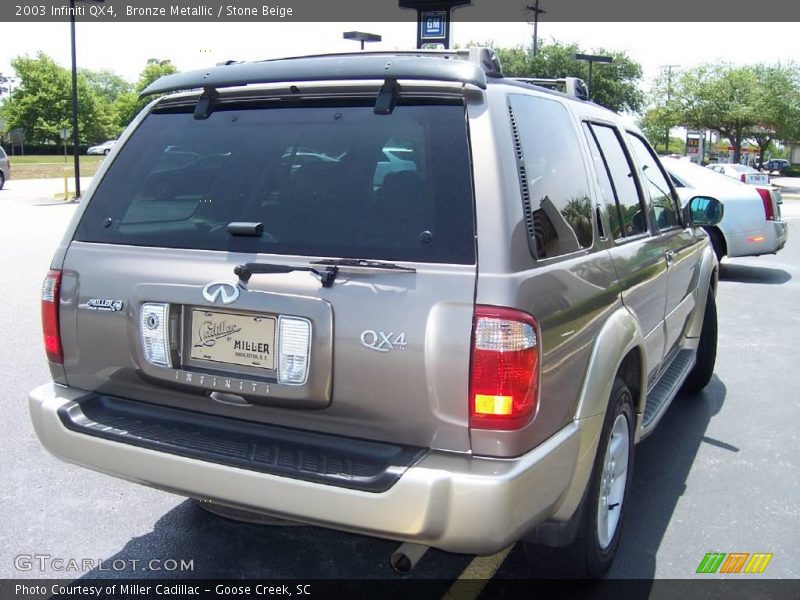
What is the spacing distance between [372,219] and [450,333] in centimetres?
51

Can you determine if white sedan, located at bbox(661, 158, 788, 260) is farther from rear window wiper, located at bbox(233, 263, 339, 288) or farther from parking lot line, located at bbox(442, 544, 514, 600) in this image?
rear window wiper, located at bbox(233, 263, 339, 288)

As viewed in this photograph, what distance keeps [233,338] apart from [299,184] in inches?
23.7

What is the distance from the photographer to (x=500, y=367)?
7.66ft

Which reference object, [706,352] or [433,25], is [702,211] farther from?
[433,25]

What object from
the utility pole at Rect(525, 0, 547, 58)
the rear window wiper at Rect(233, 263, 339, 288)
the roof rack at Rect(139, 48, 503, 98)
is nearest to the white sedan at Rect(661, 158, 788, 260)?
the roof rack at Rect(139, 48, 503, 98)

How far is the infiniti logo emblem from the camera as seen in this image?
2.60 meters

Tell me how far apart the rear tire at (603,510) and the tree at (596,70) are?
37084mm

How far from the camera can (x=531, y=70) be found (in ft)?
120

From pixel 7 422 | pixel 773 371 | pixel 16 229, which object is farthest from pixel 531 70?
pixel 7 422

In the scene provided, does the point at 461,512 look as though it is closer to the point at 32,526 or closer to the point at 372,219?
the point at 372,219

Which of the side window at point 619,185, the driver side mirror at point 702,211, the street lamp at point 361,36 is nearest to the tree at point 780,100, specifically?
the street lamp at point 361,36

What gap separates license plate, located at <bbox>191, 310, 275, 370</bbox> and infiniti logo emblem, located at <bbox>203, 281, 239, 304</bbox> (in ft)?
0.16

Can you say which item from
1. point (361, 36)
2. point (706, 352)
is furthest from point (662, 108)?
point (706, 352)
